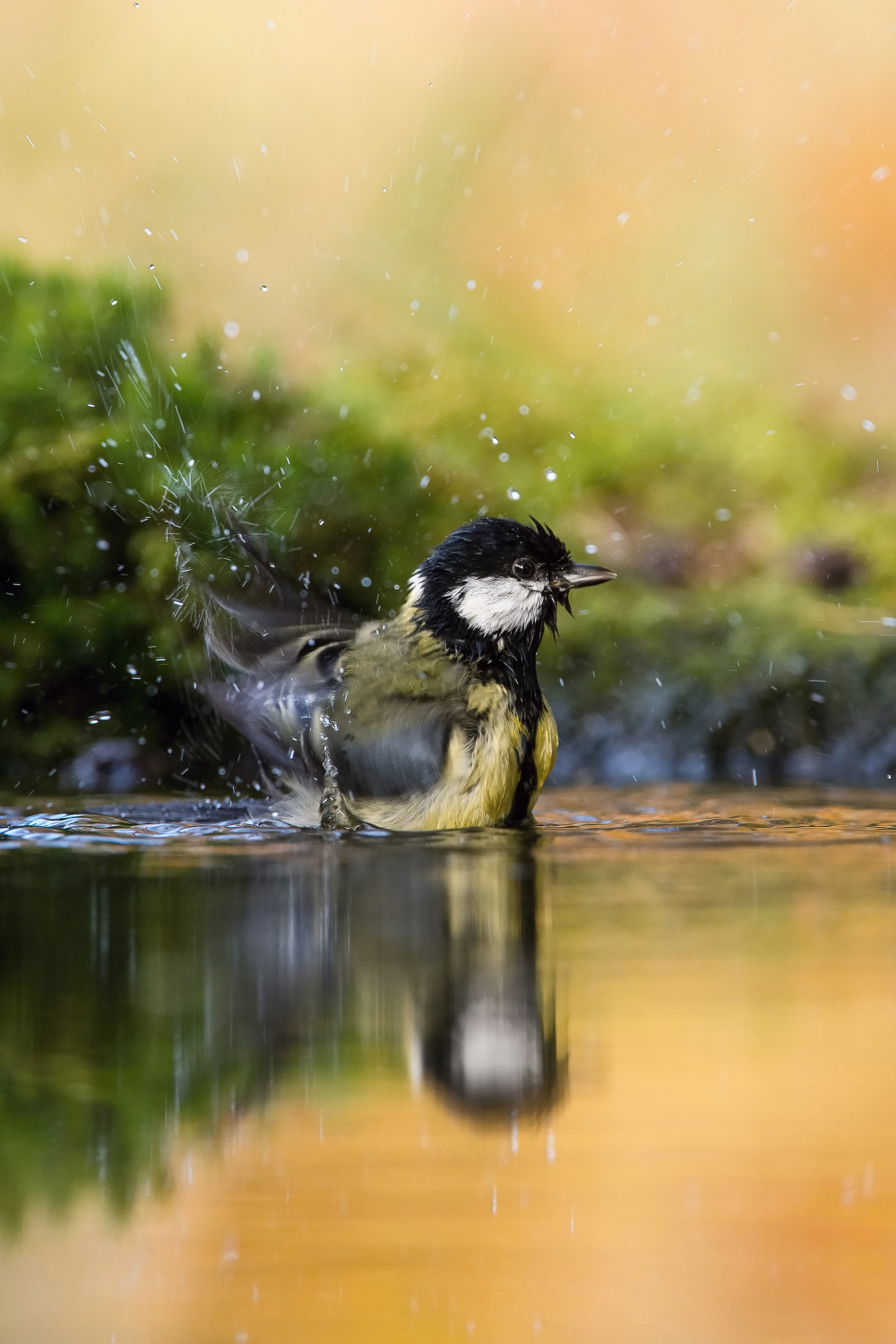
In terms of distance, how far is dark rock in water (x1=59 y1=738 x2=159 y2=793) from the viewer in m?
4.60

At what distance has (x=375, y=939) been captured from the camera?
220 cm

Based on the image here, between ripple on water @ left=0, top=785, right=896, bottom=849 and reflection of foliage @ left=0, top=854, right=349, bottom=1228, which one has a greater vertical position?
ripple on water @ left=0, top=785, right=896, bottom=849

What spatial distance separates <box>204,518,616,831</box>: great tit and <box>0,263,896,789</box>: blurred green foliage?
60cm

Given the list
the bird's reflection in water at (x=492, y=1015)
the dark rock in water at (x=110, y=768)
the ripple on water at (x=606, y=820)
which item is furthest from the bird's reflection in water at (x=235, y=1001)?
the dark rock in water at (x=110, y=768)

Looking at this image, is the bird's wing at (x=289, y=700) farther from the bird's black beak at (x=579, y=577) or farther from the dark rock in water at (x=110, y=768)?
the dark rock in water at (x=110, y=768)

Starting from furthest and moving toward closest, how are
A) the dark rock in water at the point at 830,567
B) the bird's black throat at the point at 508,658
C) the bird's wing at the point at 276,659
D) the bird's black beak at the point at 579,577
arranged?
1. the dark rock in water at the point at 830,567
2. the bird's black beak at the point at 579,577
3. the bird's wing at the point at 276,659
4. the bird's black throat at the point at 508,658

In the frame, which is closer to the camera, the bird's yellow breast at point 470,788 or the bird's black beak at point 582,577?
the bird's yellow breast at point 470,788

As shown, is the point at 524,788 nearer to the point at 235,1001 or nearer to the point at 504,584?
the point at 504,584

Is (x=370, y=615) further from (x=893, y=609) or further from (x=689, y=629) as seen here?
(x=893, y=609)

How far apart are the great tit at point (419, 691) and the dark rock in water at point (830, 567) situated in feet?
6.62

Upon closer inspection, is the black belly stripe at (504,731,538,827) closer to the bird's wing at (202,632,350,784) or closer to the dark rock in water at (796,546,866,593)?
the bird's wing at (202,632,350,784)

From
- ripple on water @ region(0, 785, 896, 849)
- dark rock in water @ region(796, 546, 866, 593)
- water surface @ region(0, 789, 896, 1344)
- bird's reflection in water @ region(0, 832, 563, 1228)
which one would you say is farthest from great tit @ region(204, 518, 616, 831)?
dark rock in water @ region(796, 546, 866, 593)

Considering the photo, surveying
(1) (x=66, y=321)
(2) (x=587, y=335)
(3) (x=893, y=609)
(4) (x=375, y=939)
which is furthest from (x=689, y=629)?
(4) (x=375, y=939)

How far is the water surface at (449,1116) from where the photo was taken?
108 cm
